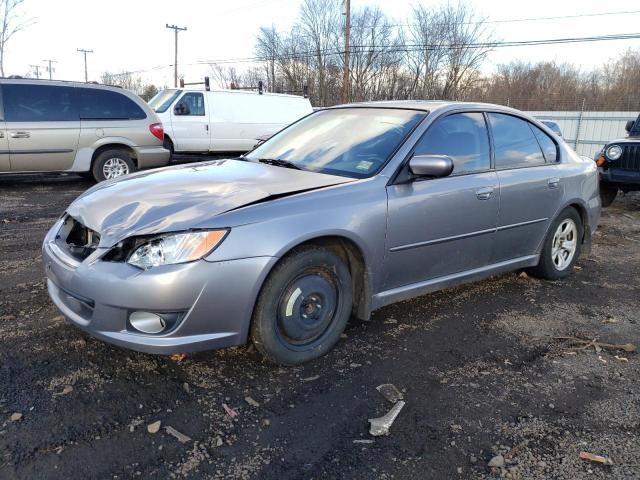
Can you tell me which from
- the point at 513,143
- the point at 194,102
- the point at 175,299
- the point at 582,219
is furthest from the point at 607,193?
the point at 194,102

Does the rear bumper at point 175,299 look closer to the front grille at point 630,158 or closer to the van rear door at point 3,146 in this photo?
the van rear door at point 3,146

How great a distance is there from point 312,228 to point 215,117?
11.4 meters

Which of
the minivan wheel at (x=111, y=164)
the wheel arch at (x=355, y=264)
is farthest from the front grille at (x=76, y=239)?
the minivan wheel at (x=111, y=164)

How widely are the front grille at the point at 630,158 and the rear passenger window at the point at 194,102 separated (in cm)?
953

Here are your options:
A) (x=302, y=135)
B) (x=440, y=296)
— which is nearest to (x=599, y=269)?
(x=440, y=296)

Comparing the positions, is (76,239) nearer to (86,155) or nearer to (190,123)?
(86,155)

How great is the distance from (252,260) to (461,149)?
78.9 inches

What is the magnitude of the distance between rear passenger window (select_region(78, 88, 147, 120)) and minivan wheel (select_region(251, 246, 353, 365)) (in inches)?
294

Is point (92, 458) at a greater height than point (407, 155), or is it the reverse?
point (407, 155)

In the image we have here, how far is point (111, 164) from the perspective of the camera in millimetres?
9391

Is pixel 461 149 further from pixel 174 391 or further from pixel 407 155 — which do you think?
pixel 174 391

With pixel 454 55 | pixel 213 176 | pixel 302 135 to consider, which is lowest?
pixel 213 176

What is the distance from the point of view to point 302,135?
13.9ft

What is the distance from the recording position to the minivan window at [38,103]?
27.5 feet
